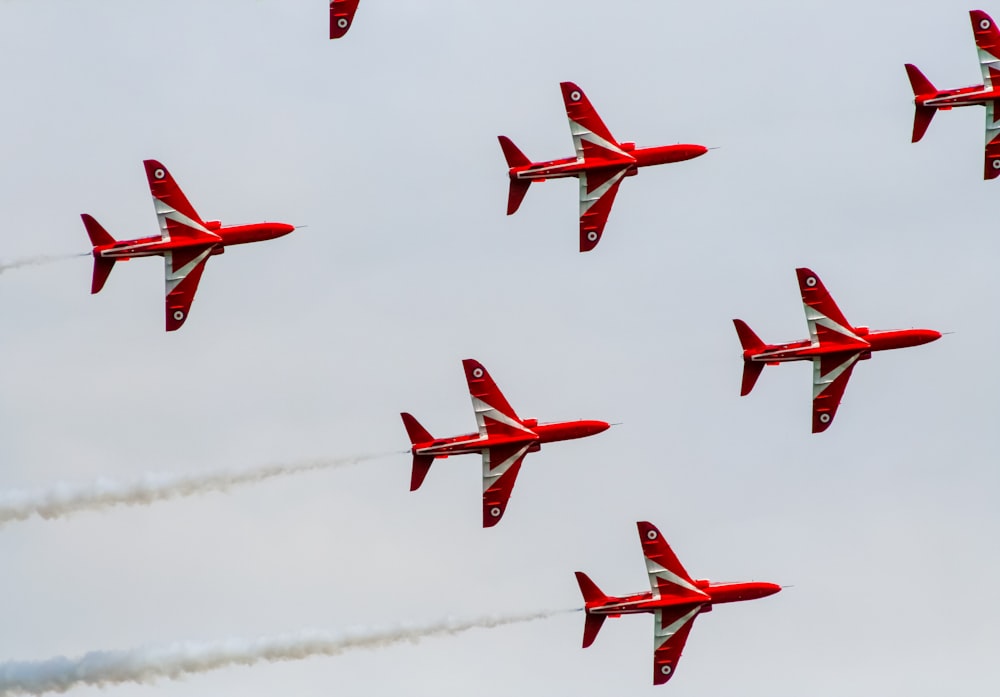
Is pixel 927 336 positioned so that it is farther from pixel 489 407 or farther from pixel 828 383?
pixel 489 407

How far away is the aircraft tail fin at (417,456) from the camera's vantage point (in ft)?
280

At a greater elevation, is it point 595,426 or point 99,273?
point 99,273

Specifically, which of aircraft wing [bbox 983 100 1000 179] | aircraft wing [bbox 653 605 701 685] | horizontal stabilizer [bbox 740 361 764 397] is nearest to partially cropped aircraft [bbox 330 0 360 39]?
horizontal stabilizer [bbox 740 361 764 397]

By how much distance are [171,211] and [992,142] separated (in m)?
35.0

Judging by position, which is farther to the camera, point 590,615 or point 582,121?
point 582,121

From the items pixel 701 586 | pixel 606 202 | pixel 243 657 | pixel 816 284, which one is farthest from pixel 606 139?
pixel 243 657

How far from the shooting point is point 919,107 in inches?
3484

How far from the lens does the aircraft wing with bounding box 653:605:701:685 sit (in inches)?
3465

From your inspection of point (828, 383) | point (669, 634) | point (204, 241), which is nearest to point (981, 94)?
point (828, 383)

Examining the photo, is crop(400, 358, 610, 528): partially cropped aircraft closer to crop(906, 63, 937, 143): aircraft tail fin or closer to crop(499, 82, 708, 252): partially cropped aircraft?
crop(499, 82, 708, 252): partially cropped aircraft

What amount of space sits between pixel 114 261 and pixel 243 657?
16.8 metres

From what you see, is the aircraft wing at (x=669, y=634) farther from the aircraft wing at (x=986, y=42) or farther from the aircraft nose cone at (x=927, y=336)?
the aircraft wing at (x=986, y=42)

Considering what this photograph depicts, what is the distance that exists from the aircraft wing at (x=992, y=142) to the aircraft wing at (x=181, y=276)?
33348 millimetres

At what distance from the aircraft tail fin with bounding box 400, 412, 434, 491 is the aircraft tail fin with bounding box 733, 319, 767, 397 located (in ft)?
42.3
